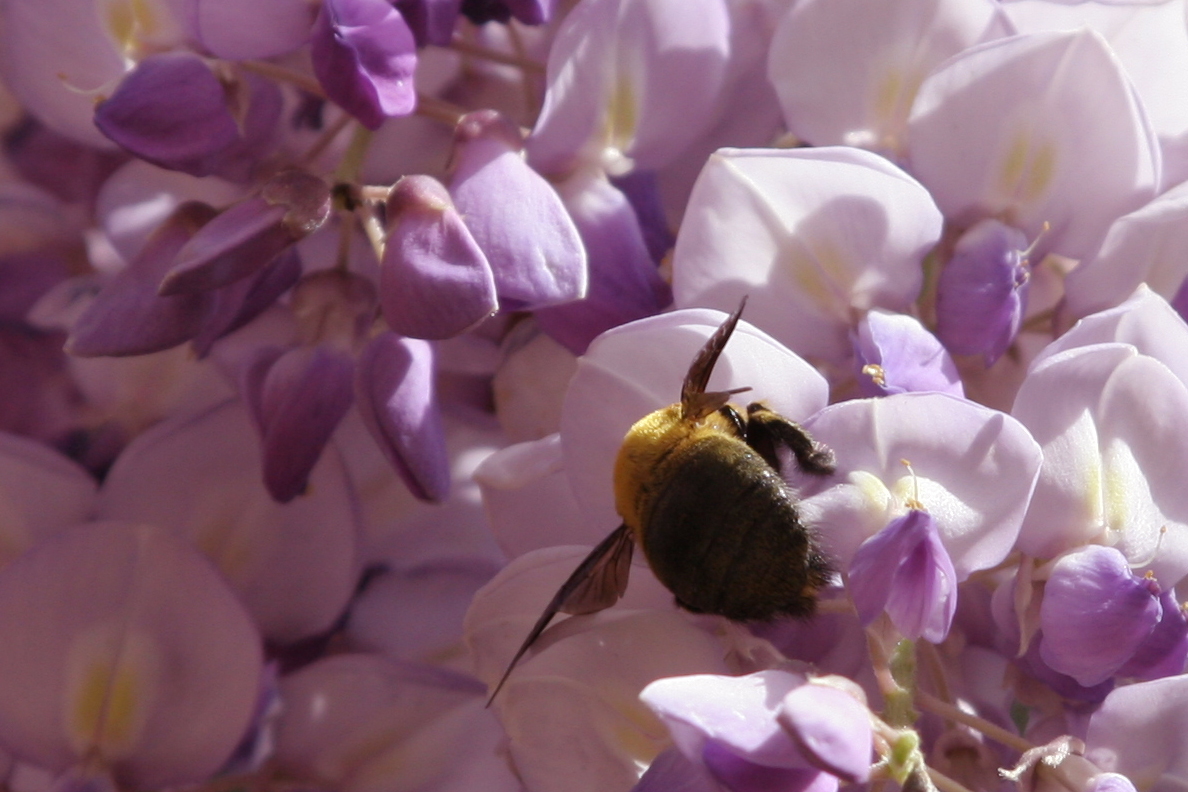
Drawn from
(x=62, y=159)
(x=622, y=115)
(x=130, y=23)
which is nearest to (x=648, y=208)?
(x=622, y=115)

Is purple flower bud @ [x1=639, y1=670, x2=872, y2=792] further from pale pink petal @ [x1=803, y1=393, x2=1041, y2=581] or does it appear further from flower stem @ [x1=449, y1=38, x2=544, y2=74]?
flower stem @ [x1=449, y1=38, x2=544, y2=74]

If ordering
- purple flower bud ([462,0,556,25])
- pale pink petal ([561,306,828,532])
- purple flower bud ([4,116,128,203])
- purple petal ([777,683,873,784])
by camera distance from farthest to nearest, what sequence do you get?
purple flower bud ([4,116,128,203]) → purple flower bud ([462,0,556,25]) → pale pink petal ([561,306,828,532]) → purple petal ([777,683,873,784])

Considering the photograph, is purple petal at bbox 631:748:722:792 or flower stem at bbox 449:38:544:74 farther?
flower stem at bbox 449:38:544:74

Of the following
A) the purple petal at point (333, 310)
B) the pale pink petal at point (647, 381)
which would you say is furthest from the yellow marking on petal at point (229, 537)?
the pale pink petal at point (647, 381)

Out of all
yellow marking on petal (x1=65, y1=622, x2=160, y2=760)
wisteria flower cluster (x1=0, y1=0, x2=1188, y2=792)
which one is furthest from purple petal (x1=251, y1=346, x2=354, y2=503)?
yellow marking on petal (x1=65, y1=622, x2=160, y2=760)

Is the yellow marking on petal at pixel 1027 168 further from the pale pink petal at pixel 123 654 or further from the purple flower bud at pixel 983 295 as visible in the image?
the pale pink petal at pixel 123 654

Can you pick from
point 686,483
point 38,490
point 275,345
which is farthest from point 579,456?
point 38,490
